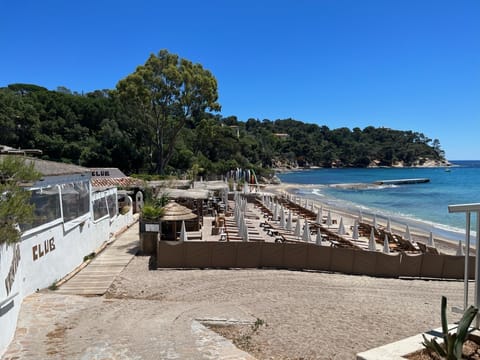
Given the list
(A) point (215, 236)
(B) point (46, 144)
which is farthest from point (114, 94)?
(A) point (215, 236)

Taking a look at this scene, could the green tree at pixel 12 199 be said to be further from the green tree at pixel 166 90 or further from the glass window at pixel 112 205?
the green tree at pixel 166 90

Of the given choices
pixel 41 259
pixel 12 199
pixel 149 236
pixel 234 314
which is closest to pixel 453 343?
pixel 12 199

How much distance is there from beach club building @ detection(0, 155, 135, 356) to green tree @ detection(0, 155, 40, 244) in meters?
0.58

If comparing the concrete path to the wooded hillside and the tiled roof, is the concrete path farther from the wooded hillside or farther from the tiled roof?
the wooded hillside

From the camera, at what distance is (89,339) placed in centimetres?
613

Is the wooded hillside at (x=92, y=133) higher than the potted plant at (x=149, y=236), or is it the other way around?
the wooded hillside at (x=92, y=133)

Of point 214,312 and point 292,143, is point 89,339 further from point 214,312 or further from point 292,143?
point 292,143

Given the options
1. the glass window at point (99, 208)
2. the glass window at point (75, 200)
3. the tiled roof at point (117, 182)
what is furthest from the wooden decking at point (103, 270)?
the tiled roof at point (117, 182)

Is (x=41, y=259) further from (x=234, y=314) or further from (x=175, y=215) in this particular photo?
(x=175, y=215)

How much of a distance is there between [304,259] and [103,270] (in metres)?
5.75

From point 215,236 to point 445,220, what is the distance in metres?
23.0

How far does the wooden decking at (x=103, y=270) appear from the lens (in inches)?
358

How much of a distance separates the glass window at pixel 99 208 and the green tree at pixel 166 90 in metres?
23.3

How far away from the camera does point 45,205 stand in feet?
29.6
